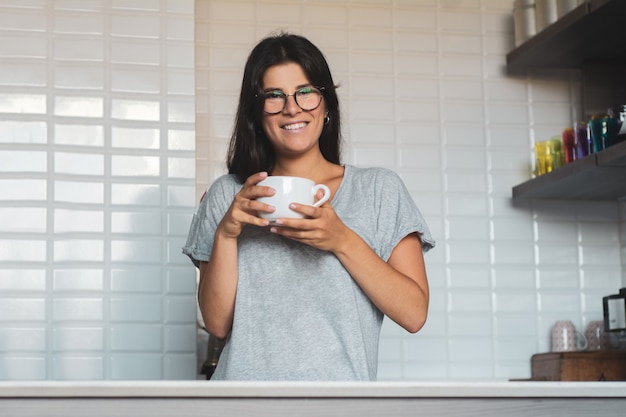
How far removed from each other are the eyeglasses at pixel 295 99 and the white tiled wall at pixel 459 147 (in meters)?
1.39

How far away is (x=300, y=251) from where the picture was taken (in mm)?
1503

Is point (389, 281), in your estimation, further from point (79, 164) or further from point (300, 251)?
point (79, 164)

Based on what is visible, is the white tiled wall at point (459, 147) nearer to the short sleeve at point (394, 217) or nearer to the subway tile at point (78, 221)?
the subway tile at point (78, 221)

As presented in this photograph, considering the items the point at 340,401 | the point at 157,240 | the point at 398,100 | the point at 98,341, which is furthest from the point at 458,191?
the point at 340,401

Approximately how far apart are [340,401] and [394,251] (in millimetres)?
623

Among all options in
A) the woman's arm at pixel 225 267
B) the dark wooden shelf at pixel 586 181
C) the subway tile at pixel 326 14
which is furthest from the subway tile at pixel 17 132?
the dark wooden shelf at pixel 586 181

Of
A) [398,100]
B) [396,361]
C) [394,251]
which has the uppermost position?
[398,100]

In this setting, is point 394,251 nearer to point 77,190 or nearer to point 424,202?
point 77,190

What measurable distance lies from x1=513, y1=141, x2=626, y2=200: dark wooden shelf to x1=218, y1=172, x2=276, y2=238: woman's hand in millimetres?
1335

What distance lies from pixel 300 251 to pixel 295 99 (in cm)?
24

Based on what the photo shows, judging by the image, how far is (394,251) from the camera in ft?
5.04

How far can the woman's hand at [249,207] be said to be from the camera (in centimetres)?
133

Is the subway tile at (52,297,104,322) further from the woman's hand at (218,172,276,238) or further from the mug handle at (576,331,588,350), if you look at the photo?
the mug handle at (576,331,588,350)

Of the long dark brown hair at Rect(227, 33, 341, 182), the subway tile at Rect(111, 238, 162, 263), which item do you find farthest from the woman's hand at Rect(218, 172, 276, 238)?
the subway tile at Rect(111, 238, 162, 263)
